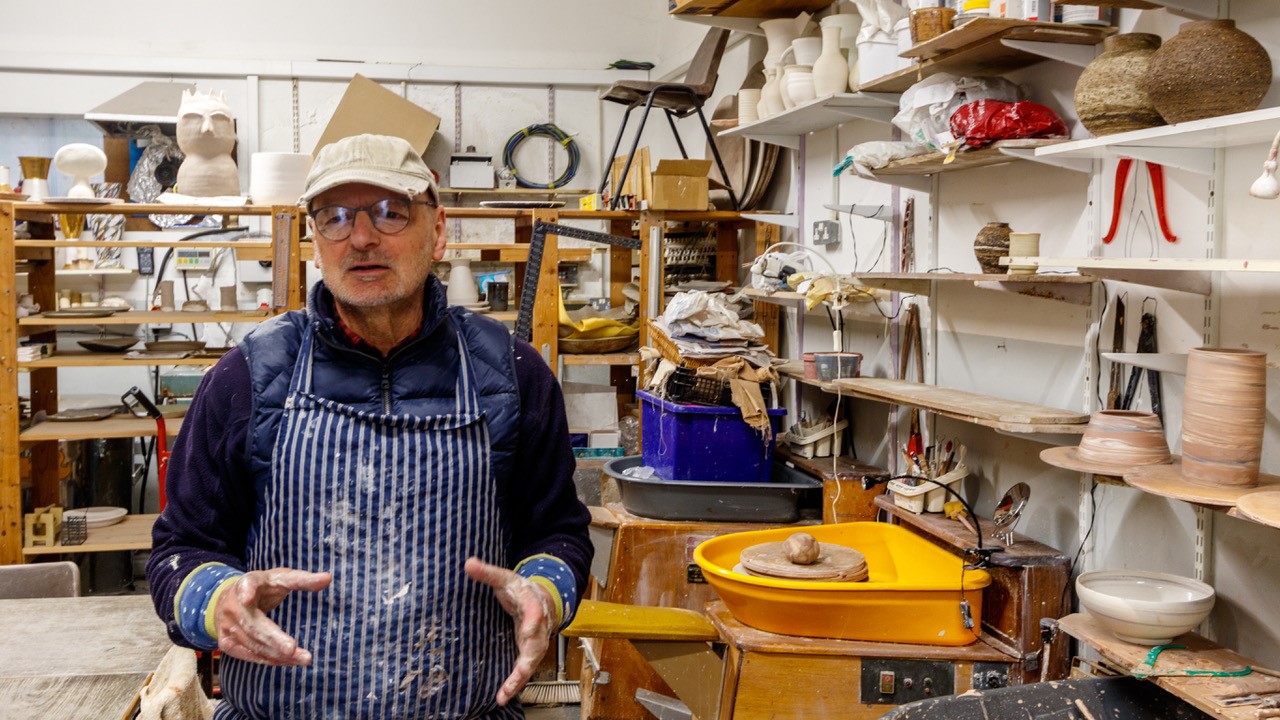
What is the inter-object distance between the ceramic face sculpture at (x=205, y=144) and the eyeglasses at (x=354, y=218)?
331cm

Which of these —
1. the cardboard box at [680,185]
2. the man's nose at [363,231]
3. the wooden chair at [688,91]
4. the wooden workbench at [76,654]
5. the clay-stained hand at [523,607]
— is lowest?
the wooden workbench at [76,654]

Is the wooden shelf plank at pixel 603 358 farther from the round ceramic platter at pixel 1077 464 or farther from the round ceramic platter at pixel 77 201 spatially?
the round ceramic platter at pixel 1077 464

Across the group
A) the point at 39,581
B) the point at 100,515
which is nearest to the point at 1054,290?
the point at 39,581

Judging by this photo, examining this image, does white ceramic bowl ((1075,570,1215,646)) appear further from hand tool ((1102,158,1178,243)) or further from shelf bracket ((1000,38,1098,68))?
shelf bracket ((1000,38,1098,68))

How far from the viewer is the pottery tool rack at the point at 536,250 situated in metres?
4.53

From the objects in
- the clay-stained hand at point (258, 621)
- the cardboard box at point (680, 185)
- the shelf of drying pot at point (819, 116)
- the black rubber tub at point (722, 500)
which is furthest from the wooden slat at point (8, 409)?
the clay-stained hand at point (258, 621)

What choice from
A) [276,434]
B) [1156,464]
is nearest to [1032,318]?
[1156,464]

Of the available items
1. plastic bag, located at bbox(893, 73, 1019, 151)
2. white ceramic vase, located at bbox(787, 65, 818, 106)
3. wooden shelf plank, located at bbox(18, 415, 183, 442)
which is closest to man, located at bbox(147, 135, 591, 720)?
plastic bag, located at bbox(893, 73, 1019, 151)

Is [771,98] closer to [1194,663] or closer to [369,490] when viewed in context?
[1194,663]

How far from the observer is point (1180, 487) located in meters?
1.94

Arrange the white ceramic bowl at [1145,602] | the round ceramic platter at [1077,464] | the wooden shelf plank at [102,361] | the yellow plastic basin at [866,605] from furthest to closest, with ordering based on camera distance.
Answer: the wooden shelf plank at [102,361], the yellow plastic basin at [866,605], the round ceramic platter at [1077,464], the white ceramic bowl at [1145,602]

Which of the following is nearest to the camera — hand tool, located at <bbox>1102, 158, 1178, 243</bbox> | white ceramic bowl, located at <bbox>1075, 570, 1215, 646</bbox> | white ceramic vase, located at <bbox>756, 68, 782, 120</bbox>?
white ceramic bowl, located at <bbox>1075, 570, 1215, 646</bbox>

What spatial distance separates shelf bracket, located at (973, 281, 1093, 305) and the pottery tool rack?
209 cm

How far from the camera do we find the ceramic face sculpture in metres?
4.80
